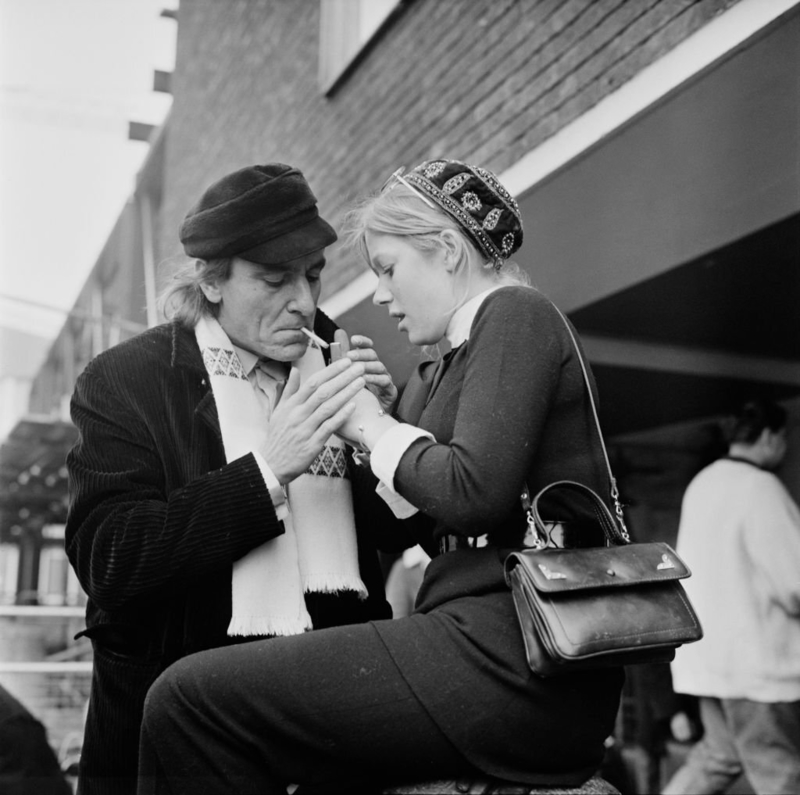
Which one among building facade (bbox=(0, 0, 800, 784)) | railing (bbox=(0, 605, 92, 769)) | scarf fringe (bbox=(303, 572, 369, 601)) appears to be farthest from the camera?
railing (bbox=(0, 605, 92, 769))

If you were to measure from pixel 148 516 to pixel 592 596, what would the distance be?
2.78 feet

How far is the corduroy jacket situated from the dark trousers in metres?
0.35

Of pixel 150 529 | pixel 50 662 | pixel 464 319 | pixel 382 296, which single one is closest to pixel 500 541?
pixel 464 319

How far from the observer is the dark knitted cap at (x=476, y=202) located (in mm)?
1936

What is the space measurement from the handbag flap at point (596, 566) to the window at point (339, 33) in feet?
16.2

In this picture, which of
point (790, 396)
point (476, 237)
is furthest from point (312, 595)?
point (790, 396)

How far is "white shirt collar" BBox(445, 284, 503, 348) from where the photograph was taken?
1850 mm

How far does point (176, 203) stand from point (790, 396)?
527 centimetres

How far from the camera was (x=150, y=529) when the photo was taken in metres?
1.94

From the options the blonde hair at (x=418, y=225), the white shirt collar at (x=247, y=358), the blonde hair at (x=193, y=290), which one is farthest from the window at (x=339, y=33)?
the blonde hair at (x=418, y=225)

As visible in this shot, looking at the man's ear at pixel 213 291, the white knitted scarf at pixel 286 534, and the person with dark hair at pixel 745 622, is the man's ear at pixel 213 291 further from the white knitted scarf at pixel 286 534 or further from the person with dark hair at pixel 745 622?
the person with dark hair at pixel 745 622

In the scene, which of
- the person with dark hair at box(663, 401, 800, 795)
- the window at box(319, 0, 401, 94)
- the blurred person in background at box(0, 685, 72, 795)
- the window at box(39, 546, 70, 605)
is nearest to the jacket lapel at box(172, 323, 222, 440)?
the blurred person in background at box(0, 685, 72, 795)

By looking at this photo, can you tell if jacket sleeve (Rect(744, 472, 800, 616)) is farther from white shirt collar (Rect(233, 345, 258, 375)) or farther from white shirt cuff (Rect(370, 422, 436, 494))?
white shirt cuff (Rect(370, 422, 436, 494))

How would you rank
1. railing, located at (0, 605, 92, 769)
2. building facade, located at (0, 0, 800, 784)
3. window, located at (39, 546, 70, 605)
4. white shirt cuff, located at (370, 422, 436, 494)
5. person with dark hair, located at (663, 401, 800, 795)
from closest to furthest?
white shirt cuff, located at (370, 422, 436, 494)
building facade, located at (0, 0, 800, 784)
person with dark hair, located at (663, 401, 800, 795)
railing, located at (0, 605, 92, 769)
window, located at (39, 546, 70, 605)
